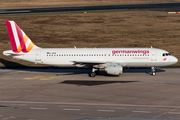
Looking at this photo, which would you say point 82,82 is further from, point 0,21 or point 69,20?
point 0,21

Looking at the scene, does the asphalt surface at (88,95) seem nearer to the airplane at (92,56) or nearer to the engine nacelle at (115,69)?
the engine nacelle at (115,69)

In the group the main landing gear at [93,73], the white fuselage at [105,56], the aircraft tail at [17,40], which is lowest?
the main landing gear at [93,73]

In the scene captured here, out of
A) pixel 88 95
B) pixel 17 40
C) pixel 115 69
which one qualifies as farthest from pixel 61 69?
pixel 88 95

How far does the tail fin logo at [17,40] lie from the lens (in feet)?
167

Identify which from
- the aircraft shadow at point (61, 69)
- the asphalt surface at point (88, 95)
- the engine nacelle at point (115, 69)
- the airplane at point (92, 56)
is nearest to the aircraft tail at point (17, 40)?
the airplane at point (92, 56)

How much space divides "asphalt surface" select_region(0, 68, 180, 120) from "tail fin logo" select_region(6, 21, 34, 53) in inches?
196

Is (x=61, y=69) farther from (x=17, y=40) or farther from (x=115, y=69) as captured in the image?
(x=115, y=69)

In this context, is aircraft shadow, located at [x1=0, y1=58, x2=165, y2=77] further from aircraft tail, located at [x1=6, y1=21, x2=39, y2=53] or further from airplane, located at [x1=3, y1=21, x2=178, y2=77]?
Result: aircraft tail, located at [x1=6, y1=21, x2=39, y2=53]

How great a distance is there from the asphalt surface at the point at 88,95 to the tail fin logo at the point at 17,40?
16.3 ft

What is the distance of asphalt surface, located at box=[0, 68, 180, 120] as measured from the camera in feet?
98.1

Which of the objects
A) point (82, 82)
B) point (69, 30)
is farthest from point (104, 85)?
point (69, 30)

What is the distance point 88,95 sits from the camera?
37656 millimetres

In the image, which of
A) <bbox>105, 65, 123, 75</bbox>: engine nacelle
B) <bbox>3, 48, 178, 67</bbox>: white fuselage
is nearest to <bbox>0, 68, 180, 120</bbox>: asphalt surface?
<bbox>105, 65, 123, 75</bbox>: engine nacelle

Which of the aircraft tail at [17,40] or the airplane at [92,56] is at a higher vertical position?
the aircraft tail at [17,40]
